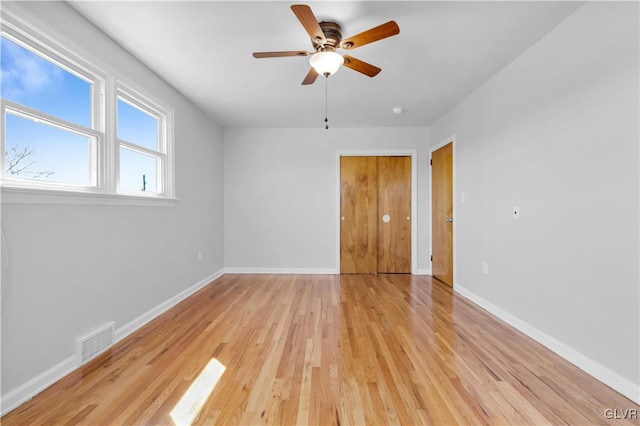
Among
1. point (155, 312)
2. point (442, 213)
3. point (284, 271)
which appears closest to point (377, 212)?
point (442, 213)

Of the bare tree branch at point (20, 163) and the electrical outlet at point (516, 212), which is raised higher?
the bare tree branch at point (20, 163)

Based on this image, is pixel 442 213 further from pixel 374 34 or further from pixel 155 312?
pixel 155 312

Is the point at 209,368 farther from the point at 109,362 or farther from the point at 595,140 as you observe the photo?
the point at 595,140

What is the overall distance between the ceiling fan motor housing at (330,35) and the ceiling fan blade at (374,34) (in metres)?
0.13

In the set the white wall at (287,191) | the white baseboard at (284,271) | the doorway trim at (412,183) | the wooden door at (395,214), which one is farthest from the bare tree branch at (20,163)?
the wooden door at (395,214)

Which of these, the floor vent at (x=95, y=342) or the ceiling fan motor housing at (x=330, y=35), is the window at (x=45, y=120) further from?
the ceiling fan motor housing at (x=330, y=35)

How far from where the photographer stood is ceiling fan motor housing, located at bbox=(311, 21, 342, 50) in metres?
2.02

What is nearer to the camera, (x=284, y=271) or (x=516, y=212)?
(x=516, y=212)

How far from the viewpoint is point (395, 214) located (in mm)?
4703

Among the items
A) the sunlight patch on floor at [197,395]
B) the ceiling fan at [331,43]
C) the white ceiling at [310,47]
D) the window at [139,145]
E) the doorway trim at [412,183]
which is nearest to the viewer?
the sunlight patch on floor at [197,395]

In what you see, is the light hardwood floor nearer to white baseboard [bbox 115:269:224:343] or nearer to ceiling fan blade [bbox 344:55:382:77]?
white baseboard [bbox 115:269:224:343]

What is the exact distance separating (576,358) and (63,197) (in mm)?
3571

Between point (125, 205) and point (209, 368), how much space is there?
152 cm

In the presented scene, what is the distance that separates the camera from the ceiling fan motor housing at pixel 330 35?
202 cm
